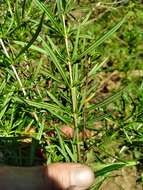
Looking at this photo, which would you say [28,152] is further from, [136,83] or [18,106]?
[136,83]

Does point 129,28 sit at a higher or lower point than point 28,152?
higher

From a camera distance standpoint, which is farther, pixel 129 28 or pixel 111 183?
pixel 129 28

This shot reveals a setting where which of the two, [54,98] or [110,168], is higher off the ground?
[54,98]

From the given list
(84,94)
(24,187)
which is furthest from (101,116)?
(24,187)

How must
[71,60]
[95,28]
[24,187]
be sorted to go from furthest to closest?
[95,28], [71,60], [24,187]

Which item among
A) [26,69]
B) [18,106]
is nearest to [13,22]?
[26,69]

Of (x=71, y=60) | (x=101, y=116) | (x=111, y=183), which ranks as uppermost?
(x=71, y=60)

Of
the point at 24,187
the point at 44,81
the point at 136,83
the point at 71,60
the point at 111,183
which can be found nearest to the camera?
the point at 24,187

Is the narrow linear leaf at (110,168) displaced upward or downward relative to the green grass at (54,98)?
downward

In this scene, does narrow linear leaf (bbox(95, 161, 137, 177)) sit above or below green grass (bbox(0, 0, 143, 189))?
below
